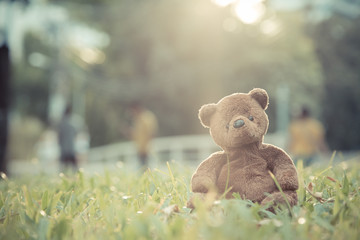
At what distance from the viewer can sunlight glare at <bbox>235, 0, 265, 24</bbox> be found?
17975 millimetres

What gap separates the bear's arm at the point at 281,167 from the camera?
1.90 metres

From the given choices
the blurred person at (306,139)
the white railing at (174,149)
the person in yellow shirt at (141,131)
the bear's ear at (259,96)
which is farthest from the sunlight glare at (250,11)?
the bear's ear at (259,96)

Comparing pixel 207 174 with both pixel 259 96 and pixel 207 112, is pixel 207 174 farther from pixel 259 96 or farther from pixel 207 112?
pixel 259 96

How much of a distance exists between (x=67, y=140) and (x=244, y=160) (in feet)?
24.9

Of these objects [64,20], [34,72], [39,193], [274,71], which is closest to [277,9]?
[274,71]

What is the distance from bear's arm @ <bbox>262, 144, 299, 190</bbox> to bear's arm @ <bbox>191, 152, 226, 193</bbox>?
9.4 inches

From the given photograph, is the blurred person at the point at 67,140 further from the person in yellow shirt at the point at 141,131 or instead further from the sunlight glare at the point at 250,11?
Answer: the sunlight glare at the point at 250,11

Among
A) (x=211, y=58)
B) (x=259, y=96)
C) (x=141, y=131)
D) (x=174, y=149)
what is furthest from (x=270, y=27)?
(x=259, y=96)

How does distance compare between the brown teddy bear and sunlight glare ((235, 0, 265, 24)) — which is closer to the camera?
the brown teddy bear

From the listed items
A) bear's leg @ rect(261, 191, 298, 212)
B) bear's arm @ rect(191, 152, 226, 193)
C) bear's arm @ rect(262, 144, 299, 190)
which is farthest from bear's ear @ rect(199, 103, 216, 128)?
bear's leg @ rect(261, 191, 298, 212)

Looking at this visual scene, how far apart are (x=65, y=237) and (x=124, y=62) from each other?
79.1ft

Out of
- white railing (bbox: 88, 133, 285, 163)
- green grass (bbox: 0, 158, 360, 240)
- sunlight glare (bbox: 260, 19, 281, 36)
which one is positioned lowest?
white railing (bbox: 88, 133, 285, 163)

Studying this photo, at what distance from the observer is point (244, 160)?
2025 millimetres

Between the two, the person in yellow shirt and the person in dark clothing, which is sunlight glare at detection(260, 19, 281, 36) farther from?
the person in dark clothing
